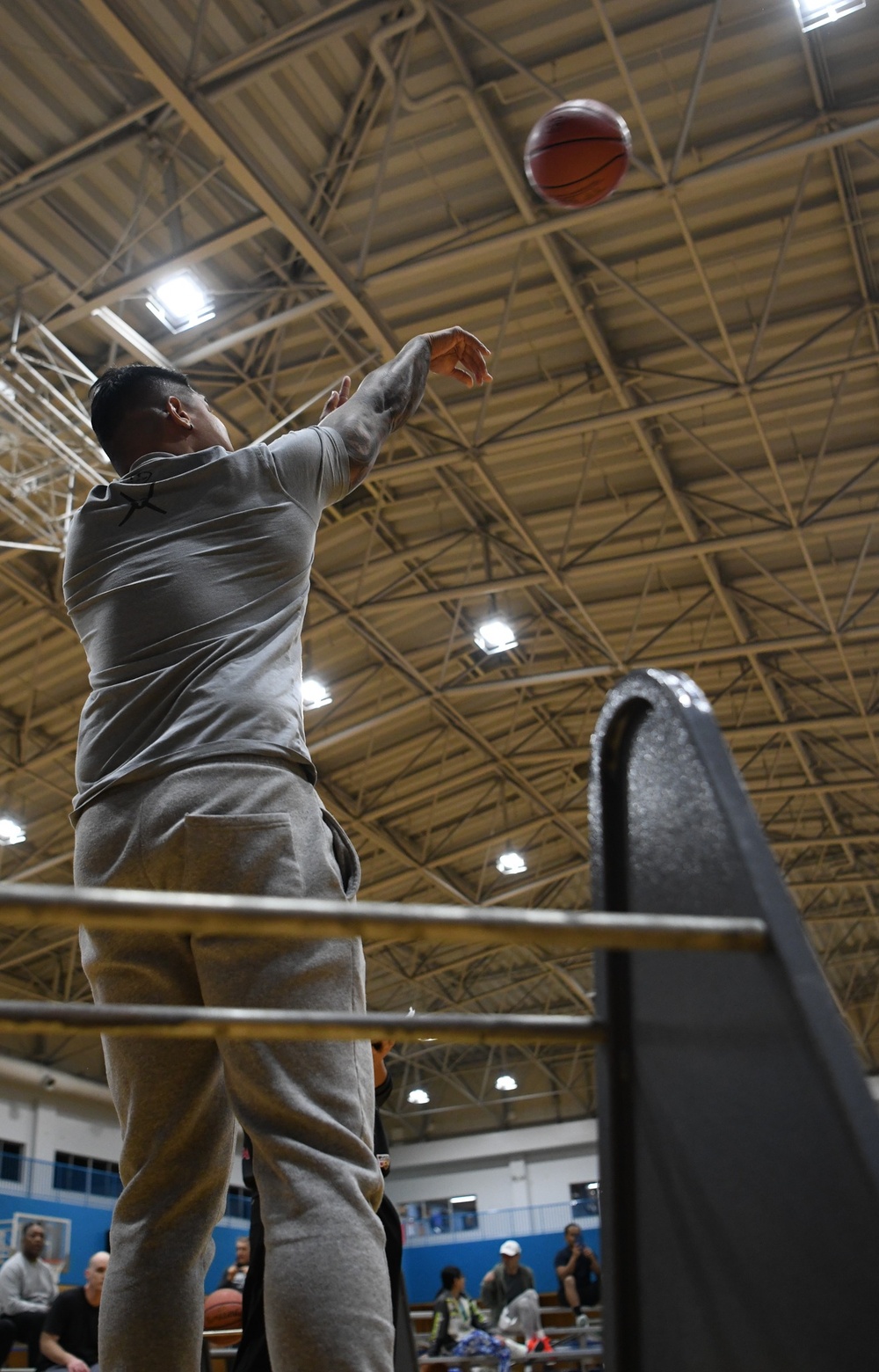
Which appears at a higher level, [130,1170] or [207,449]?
[207,449]

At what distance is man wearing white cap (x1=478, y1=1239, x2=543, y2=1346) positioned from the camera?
988 centimetres

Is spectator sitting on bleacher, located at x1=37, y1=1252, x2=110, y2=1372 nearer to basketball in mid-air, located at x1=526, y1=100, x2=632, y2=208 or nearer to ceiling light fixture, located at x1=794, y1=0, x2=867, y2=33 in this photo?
basketball in mid-air, located at x1=526, y1=100, x2=632, y2=208

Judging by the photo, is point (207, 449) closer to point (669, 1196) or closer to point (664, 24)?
point (669, 1196)

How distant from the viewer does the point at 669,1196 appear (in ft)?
3.34

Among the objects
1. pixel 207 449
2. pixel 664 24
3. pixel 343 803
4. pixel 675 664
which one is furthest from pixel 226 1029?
pixel 343 803

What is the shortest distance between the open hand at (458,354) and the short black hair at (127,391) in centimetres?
64

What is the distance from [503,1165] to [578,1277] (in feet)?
60.7

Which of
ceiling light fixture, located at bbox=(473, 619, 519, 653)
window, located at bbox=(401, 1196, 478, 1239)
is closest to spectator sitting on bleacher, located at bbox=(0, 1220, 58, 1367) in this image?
ceiling light fixture, located at bbox=(473, 619, 519, 653)

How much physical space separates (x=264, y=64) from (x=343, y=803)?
11.6 m

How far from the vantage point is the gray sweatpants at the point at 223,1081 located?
1.32m

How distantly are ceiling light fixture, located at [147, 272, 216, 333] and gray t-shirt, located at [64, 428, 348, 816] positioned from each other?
26.1 feet

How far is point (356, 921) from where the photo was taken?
0.85 metres

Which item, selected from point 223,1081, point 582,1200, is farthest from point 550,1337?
point 582,1200

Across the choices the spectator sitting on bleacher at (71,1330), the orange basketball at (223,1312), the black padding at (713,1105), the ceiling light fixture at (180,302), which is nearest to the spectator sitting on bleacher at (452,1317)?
the spectator sitting on bleacher at (71,1330)
